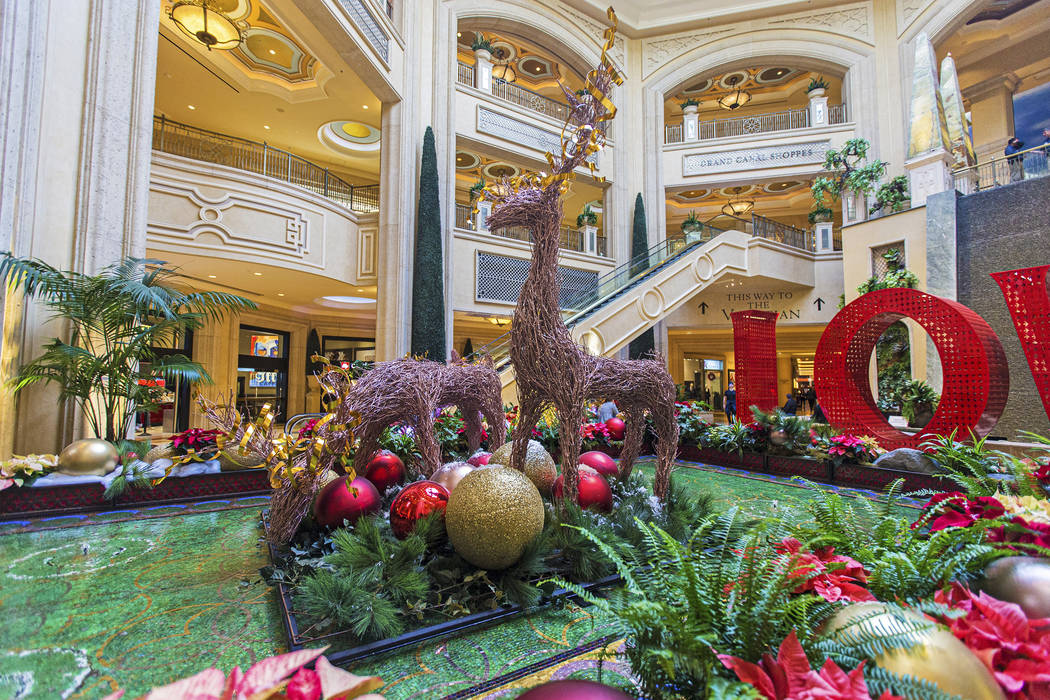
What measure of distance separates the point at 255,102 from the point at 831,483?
13.7 meters

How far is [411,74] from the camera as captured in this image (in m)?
11.0

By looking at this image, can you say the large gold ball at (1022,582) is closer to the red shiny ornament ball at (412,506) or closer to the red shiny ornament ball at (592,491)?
the red shiny ornament ball at (592,491)

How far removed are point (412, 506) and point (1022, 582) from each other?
2.53 m

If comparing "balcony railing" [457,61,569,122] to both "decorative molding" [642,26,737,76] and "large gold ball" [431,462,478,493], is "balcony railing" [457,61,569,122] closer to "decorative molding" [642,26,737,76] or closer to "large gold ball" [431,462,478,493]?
"decorative molding" [642,26,737,76]

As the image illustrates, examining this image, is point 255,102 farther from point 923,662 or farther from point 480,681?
point 923,662

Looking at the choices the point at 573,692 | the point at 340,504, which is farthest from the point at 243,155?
the point at 573,692

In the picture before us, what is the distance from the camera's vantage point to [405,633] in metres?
2.13

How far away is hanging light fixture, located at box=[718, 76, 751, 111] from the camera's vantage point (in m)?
19.2

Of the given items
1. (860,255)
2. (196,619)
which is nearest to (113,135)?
(196,619)

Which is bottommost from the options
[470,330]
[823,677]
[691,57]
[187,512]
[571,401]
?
[187,512]

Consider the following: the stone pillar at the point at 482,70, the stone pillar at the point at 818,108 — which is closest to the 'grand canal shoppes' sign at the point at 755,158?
the stone pillar at the point at 818,108

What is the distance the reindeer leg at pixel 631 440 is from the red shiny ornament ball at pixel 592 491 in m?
0.90

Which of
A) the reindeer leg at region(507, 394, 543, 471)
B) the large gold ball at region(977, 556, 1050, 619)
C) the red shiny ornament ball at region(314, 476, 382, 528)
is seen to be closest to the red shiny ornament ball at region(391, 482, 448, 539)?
the red shiny ornament ball at region(314, 476, 382, 528)

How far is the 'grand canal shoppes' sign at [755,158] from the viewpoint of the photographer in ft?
50.0
